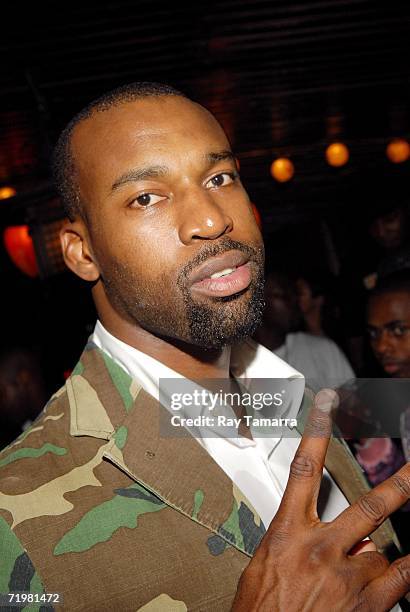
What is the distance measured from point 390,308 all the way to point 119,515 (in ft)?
8.38

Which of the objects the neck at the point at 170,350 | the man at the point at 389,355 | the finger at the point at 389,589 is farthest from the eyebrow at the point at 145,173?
the man at the point at 389,355

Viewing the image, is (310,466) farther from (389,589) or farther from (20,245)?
(20,245)

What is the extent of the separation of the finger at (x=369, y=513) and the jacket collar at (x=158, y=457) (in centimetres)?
29

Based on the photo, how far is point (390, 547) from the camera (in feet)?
5.54

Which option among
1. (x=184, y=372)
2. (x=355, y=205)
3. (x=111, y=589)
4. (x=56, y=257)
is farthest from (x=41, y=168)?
(x=355, y=205)

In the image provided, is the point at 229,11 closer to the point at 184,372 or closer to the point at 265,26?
the point at 265,26

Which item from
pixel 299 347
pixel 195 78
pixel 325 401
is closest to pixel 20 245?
pixel 195 78

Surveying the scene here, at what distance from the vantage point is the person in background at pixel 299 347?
4.19 meters

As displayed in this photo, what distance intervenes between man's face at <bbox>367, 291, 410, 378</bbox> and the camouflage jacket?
226 centimetres

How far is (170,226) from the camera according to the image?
1415 millimetres

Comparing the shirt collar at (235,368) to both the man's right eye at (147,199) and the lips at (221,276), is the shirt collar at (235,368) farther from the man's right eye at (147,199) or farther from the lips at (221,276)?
the man's right eye at (147,199)

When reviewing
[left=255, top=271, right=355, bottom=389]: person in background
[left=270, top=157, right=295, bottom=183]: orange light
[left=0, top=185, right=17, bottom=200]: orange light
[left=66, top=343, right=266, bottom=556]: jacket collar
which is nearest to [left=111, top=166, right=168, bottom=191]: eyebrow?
[left=66, top=343, right=266, bottom=556]: jacket collar

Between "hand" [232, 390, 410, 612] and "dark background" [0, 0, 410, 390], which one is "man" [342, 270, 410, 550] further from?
"dark background" [0, 0, 410, 390]

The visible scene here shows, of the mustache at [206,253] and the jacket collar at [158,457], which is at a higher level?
the mustache at [206,253]
